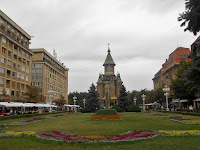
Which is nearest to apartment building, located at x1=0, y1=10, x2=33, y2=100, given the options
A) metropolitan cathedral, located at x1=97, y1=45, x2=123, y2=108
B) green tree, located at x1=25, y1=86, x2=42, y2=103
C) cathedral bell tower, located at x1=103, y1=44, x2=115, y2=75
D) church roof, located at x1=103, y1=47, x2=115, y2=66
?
green tree, located at x1=25, y1=86, x2=42, y2=103

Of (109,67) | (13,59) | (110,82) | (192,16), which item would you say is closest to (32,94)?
(13,59)

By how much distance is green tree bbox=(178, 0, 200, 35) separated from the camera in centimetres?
727

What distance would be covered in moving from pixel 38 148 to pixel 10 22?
4447 cm

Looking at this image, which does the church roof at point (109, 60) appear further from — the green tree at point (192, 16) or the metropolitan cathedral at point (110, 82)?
the green tree at point (192, 16)

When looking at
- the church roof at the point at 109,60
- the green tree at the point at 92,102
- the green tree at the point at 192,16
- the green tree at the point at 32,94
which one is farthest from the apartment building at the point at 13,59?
the church roof at the point at 109,60

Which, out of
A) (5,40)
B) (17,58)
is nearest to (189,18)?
(5,40)

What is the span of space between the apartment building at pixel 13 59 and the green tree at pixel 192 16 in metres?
41.6

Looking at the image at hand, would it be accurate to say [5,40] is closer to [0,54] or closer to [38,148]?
[0,54]

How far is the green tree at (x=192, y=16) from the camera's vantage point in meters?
7.27

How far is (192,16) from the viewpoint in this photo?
741 centimetres

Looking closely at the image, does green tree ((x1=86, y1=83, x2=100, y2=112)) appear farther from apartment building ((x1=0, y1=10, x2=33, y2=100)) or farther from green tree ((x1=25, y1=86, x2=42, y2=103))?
apartment building ((x1=0, y1=10, x2=33, y2=100))

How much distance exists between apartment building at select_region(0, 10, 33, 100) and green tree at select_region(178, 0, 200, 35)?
4164cm

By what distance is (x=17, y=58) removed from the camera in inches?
1945

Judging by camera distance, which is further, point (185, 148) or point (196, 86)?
point (196, 86)
